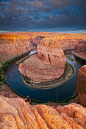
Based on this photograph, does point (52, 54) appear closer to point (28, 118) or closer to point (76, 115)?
point (76, 115)

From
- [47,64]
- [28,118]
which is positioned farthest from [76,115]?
[47,64]

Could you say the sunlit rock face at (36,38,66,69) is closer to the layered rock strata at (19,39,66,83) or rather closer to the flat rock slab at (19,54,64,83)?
the layered rock strata at (19,39,66,83)

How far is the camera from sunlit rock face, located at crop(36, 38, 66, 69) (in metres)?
24.9

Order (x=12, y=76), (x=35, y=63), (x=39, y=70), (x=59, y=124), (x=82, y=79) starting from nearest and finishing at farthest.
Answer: (x=59, y=124) → (x=82, y=79) → (x=39, y=70) → (x=35, y=63) → (x=12, y=76)

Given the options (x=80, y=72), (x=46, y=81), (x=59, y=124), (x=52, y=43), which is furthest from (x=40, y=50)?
(x=59, y=124)

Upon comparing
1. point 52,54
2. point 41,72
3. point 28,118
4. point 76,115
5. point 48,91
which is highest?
point 52,54

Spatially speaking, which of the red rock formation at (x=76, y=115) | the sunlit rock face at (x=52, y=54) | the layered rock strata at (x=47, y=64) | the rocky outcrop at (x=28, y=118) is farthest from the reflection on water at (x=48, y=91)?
the rocky outcrop at (x=28, y=118)

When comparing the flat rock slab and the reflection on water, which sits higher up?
the flat rock slab

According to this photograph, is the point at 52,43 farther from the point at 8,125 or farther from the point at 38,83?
the point at 8,125

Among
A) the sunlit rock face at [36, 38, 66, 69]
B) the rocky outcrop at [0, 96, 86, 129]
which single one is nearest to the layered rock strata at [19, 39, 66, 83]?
the sunlit rock face at [36, 38, 66, 69]

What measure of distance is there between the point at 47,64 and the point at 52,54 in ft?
11.5

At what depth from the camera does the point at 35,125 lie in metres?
4.02

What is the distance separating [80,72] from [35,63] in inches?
644

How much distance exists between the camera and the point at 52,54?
82.7 feet
